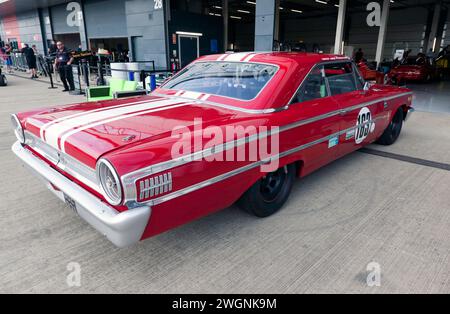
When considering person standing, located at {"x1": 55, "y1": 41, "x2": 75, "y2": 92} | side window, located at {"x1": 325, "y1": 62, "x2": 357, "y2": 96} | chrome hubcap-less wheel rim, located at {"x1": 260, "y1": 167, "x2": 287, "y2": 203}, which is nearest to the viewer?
chrome hubcap-less wheel rim, located at {"x1": 260, "y1": 167, "x2": 287, "y2": 203}

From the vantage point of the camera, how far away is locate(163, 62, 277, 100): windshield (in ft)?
9.56

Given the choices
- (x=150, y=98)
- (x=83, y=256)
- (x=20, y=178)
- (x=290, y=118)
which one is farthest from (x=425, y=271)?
(x=20, y=178)

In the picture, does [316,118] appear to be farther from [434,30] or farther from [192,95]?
[434,30]

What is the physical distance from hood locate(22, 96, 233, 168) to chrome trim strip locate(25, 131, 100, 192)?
6 cm

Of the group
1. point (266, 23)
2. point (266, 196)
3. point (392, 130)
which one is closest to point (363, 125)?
point (392, 130)

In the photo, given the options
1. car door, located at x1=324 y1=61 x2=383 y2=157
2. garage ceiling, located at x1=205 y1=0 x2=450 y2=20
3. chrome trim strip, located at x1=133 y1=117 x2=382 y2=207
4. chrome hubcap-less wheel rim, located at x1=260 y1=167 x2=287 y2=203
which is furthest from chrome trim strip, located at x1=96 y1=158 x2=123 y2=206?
garage ceiling, located at x1=205 y1=0 x2=450 y2=20

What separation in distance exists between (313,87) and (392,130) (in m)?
2.70

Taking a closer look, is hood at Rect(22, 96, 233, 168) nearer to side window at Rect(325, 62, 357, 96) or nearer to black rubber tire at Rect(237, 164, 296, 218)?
black rubber tire at Rect(237, 164, 296, 218)

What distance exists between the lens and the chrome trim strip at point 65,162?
2.08 meters

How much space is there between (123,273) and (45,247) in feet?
2.48

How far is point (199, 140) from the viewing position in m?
2.10

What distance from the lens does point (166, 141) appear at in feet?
6.53

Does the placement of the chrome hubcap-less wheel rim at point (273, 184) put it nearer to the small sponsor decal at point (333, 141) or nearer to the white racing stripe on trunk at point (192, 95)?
the small sponsor decal at point (333, 141)

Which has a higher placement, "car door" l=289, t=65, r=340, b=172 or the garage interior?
"car door" l=289, t=65, r=340, b=172
